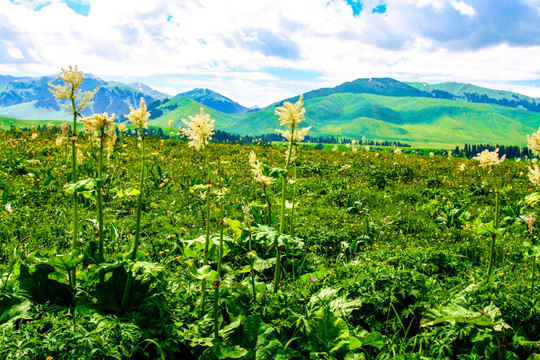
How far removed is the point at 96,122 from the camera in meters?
3.53

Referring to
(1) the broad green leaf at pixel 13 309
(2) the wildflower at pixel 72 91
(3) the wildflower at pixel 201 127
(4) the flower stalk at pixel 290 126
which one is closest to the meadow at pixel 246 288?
(1) the broad green leaf at pixel 13 309

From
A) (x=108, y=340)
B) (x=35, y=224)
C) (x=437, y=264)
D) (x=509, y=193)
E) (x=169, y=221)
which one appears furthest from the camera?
(x=509, y=193)

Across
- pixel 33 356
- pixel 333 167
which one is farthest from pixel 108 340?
pixel 333 167

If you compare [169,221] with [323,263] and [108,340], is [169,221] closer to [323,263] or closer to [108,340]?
[323,263]

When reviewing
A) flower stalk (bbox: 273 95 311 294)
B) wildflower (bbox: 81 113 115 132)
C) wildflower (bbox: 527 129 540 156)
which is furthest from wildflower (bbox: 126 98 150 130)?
wildflower (bbox: 527 129 540 156)

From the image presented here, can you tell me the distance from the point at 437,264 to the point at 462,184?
28.0 feet

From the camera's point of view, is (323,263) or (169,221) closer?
(323,263)

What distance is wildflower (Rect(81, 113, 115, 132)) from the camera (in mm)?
3482

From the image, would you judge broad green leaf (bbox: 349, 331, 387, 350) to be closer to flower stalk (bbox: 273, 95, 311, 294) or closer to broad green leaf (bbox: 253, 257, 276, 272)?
flower stalk (bbox: 273, 95, 311, 294)

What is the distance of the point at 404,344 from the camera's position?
356 cm

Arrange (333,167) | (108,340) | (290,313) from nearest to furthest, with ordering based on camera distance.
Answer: (108,340), (290,313), (333,167)

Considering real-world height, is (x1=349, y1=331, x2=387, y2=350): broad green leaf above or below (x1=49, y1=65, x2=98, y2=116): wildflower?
below

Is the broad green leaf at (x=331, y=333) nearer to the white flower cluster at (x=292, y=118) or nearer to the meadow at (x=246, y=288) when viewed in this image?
the meadow at (x=246, y=288)

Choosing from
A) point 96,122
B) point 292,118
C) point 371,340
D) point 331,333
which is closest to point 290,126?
point 292,118
